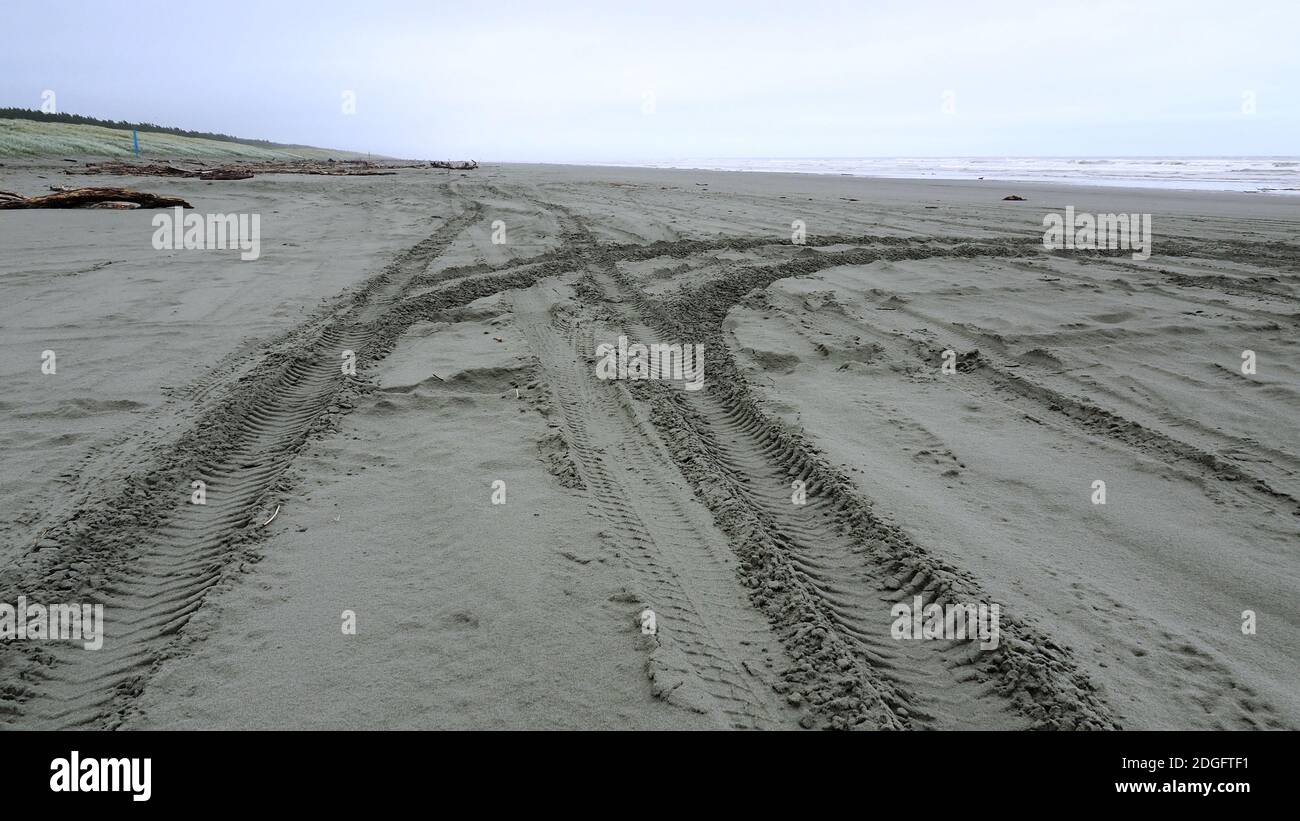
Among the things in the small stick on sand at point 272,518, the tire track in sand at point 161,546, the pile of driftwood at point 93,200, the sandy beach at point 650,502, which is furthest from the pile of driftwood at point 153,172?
the small stick on sand at point 272,518

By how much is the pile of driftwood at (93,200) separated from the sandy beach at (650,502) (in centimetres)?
765

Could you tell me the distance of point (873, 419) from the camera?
179 inches

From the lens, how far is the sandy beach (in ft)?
7.61

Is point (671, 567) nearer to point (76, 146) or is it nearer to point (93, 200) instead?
point (93, 200)

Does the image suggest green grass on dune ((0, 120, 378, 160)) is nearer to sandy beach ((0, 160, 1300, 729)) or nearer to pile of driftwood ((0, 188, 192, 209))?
pile of driftwood ((0, 188, 192, 209))

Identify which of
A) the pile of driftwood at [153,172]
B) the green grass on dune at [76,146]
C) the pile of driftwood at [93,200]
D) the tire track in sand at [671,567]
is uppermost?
the green grass on dune at [76,146]

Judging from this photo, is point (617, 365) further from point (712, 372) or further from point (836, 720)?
point (836, 720)

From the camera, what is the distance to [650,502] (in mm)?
3543

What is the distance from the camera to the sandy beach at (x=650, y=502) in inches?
91.3

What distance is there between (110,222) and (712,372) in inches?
467

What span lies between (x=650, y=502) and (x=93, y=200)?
51.7 ft

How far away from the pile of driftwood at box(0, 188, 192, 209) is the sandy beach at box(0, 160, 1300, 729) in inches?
301

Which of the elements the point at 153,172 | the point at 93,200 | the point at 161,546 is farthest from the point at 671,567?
the point at 153,172

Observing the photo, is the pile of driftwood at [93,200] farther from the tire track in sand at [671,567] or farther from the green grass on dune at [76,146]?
the green grass on dune at [76,146]
